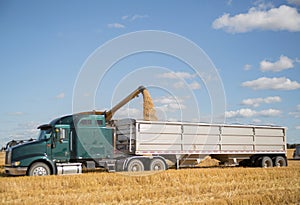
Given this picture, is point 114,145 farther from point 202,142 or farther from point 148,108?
point 202,142

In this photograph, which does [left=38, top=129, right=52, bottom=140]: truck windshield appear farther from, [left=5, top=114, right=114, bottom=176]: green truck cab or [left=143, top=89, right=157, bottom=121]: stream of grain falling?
[left=143, top=89, right=157, bottom=121]: stream of grain falling

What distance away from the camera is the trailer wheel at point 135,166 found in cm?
1888

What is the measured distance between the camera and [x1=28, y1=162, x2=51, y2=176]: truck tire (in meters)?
17.7

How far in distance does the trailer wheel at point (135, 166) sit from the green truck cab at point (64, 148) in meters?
1.21

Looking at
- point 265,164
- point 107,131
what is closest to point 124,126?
point 107,131

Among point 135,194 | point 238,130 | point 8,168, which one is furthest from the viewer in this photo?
point 238,130

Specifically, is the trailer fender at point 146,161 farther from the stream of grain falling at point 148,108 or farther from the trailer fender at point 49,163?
the trailer fender at point 49,163

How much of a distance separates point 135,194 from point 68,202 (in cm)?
209

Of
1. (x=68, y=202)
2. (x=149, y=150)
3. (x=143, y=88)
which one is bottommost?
(x=68, y=202)

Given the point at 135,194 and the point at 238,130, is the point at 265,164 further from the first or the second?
the point at 135,194

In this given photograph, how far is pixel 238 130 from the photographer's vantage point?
901 inches

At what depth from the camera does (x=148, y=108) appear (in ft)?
73.5

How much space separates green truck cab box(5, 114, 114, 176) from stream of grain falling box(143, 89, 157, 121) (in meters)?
2.68

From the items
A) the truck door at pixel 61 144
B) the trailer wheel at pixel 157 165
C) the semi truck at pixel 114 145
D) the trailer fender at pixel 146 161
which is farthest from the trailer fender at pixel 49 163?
the trailer wheel at pixel 157 165
